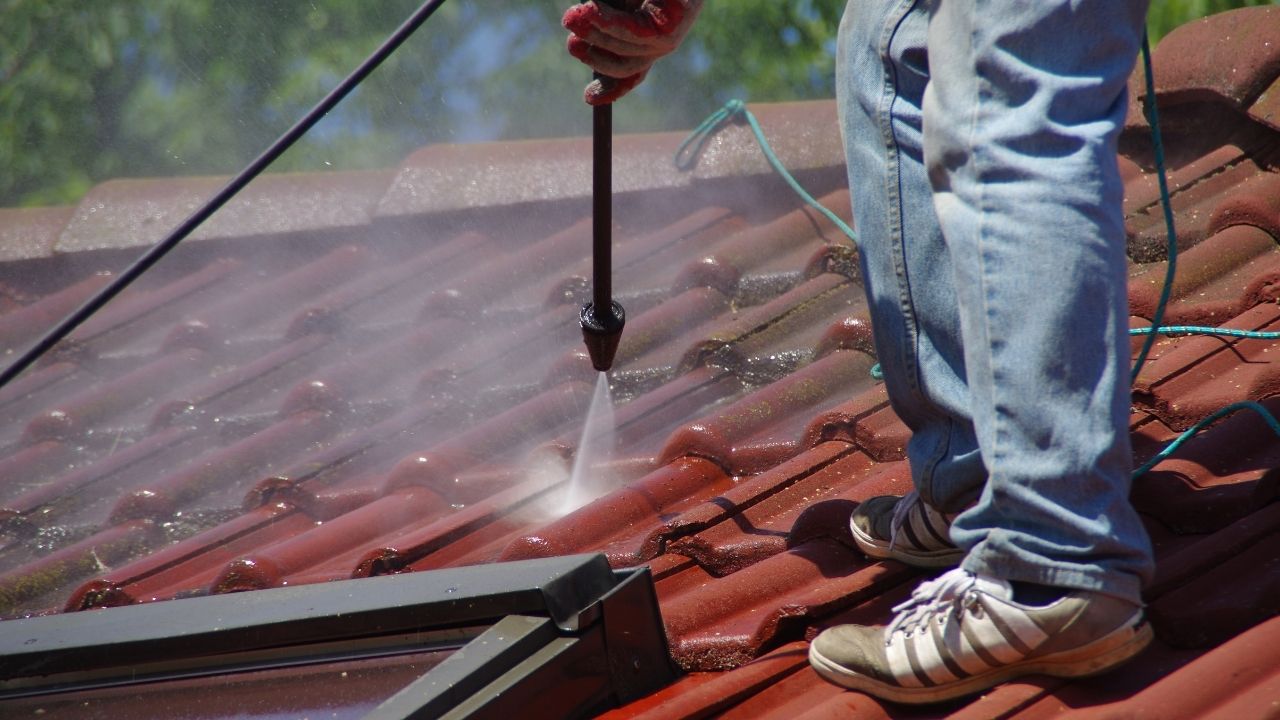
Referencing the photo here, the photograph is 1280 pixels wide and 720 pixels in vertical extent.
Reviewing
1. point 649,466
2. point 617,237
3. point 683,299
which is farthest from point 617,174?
point 649,466

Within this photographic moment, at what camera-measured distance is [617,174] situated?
3.65 metres

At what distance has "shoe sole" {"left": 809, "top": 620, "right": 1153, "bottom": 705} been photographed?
135 cm

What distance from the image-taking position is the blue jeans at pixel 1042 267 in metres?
1.33

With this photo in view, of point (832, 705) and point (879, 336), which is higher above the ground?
point (879, 336)

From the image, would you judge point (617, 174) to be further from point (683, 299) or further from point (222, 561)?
point (222, 561)

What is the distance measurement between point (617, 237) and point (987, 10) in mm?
2181

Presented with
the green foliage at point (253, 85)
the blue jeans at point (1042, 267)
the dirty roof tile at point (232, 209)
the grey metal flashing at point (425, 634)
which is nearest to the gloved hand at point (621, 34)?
the blue jeans at point (1042, 267)

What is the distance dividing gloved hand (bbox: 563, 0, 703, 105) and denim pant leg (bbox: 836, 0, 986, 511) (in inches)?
9.3

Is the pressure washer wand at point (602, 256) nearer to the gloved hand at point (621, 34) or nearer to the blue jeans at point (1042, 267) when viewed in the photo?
the gloved hand at point (621, 34)

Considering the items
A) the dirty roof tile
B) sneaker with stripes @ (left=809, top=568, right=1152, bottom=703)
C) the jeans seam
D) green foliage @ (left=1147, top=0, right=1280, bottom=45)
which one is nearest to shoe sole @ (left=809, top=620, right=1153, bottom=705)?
sneaker with stripes @ (left=809, top=568, right=1152, bottom=703)

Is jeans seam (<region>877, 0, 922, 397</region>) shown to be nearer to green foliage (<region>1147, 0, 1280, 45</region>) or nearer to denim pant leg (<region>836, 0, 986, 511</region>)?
denim pant leg (<region>836, 0, 986, 511</region>)

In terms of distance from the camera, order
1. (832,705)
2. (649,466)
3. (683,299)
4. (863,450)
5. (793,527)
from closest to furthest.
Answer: (832,705) → (793,527) → (863,450) → (649,466) → (683,299)

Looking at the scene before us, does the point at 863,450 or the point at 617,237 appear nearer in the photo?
the point at 863,450

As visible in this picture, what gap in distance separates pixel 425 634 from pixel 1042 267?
31.5 inches
